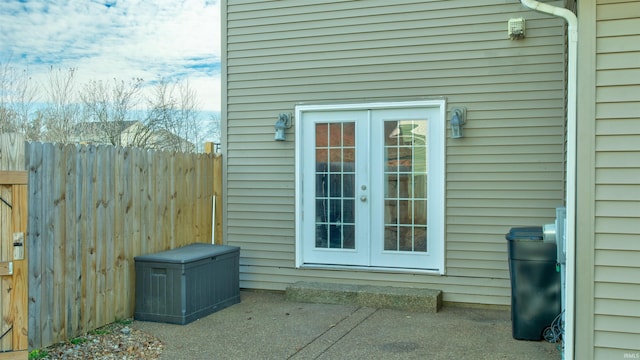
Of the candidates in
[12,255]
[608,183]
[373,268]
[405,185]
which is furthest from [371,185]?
[12,255]

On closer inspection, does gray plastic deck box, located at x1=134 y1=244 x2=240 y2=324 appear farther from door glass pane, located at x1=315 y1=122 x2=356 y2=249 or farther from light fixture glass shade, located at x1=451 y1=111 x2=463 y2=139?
light fixture glass shade, located at x1=451 y1=111 x2=463 y2=139

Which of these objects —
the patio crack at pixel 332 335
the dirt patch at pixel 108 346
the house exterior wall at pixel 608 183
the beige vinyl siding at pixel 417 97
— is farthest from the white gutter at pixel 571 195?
the dirt patch at pixel 108 346

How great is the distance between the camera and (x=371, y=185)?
6438 mm

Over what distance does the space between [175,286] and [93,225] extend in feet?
2.99

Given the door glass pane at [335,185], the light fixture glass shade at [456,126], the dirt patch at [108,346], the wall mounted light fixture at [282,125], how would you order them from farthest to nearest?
the wall mounted light fixture at [282,125] < the door glass pane at [335,185] < the light fixture glass shade at [456,126] < the dirt patch at [108,346]

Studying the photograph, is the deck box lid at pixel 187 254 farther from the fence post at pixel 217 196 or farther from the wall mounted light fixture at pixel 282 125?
the wall mounted light fixture at pixel 282 125

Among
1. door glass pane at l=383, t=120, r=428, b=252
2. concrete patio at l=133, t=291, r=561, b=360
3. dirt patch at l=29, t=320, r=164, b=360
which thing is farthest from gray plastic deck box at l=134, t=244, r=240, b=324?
door glass pane at l=383, t=120, r=428, b=252

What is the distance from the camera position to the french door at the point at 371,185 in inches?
244

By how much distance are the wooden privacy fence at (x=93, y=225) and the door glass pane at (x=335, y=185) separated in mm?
1482

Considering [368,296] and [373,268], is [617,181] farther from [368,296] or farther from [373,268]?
[373,268]

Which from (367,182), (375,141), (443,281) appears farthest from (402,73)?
(443,281)

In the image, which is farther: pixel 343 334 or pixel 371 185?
pixel 371 185

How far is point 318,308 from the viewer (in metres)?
5.96

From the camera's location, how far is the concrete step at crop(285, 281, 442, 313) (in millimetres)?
5789
